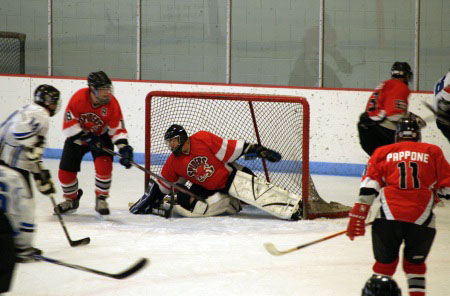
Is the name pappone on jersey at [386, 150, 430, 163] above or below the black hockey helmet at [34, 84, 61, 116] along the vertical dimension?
below

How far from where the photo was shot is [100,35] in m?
8.95

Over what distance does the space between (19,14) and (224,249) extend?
5.48m

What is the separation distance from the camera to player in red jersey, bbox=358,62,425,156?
215 inches

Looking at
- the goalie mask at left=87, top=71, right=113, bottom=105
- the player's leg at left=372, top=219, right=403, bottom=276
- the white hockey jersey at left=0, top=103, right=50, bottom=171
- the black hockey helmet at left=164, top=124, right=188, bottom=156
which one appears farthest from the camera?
the black hockey helmet at left=164, top=124, right=188, bottom=156

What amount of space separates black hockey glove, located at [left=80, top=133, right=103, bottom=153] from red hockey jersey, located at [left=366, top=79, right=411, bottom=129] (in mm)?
1938

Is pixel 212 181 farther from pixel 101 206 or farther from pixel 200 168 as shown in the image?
pixel 101 206

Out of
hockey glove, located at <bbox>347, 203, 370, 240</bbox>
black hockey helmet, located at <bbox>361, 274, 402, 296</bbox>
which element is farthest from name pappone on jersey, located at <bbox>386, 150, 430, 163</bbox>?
black hockey helmet, located at <bbox>361, 274, 402, 296</bbox>

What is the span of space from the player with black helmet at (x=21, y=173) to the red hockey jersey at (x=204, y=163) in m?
1.28

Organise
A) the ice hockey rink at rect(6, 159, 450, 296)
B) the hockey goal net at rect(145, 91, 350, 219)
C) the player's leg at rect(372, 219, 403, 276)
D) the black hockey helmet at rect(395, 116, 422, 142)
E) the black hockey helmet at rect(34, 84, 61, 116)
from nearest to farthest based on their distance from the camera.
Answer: the player's leg at rect(372, 219, 403, 276)
the black hockey helmet at rect(395, 116, 422, 142)
the ice hockey rink at rect(6, 159, 450, 296)
the black hockey helmet at rect(34, 84, 61, 116)
the hockey goal net at rect(145, 91, 350, 219)

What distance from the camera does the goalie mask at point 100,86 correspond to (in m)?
5.28

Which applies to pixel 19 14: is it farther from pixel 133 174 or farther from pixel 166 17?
pixel 133 174

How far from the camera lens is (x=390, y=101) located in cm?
547

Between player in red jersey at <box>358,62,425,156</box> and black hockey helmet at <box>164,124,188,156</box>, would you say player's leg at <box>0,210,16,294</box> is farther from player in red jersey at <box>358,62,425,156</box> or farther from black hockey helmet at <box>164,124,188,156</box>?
player in red jersey at <box>358,62,425,156</box>

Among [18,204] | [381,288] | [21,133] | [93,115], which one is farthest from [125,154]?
[381,288]
